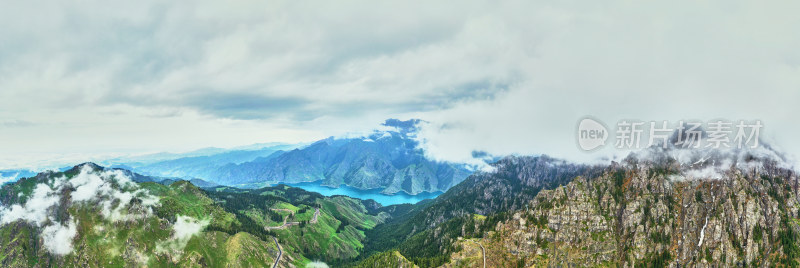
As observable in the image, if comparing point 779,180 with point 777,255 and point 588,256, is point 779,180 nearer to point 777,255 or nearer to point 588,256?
point 777,255

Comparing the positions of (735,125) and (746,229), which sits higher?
(735,125)

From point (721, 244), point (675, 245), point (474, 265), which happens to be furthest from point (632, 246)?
point (474, 265)

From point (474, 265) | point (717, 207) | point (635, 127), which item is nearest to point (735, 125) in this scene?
point (635, 127)

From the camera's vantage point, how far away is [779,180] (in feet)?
621

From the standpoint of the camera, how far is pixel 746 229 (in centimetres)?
17338

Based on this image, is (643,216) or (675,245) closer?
(675,245)

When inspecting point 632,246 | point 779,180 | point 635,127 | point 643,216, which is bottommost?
point 632,246

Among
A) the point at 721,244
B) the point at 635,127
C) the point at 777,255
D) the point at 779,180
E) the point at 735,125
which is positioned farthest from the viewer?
the point at 779,180

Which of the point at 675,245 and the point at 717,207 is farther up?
the point at 717,207

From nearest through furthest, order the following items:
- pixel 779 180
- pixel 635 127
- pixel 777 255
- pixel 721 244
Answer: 1. pixel 635 127
2. pixel 777 255
3. pixel 721 244
4. pixel 779 180

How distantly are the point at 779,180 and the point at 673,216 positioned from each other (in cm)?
5925

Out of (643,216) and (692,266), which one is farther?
(643,216)

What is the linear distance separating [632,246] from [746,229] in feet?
168

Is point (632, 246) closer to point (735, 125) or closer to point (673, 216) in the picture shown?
point (673, 216)
